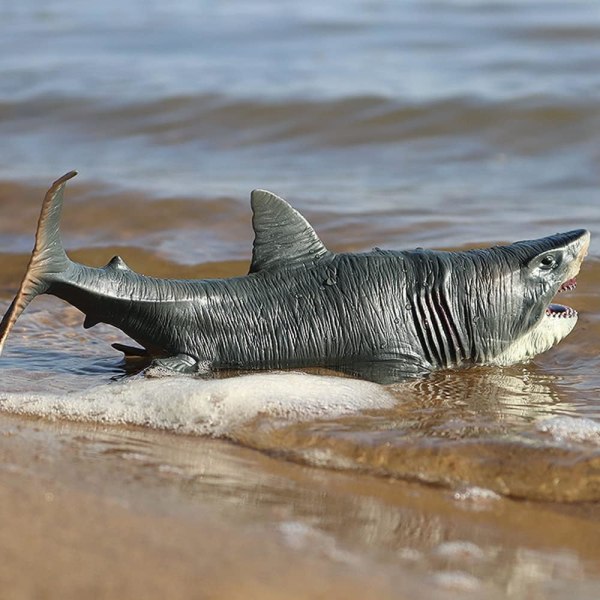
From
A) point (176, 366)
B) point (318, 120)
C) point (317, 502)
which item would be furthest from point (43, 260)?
point (318, 120)

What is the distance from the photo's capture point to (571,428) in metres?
4.14

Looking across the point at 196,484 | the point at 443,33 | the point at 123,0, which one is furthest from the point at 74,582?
the point at 123,0

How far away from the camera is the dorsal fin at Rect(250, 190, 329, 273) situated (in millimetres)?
4727

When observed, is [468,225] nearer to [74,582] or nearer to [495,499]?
[495,499]

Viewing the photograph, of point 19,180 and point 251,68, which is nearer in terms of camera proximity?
point 19,180

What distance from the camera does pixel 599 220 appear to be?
25.6 ft

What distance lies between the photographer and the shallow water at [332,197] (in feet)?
12.3

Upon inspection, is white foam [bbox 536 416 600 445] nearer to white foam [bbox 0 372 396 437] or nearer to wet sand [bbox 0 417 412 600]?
white foam [bbox 0 372 396 437]

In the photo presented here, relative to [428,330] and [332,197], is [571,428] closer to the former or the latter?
[428,330]

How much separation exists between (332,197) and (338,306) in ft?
13.0

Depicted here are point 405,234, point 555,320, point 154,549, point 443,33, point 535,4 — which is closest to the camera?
point 154,549

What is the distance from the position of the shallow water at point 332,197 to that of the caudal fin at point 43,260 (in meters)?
0.43

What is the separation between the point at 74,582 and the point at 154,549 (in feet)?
0.91

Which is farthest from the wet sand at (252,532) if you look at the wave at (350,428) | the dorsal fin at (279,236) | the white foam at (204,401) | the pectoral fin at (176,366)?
the dorsal fin at (279,236)
